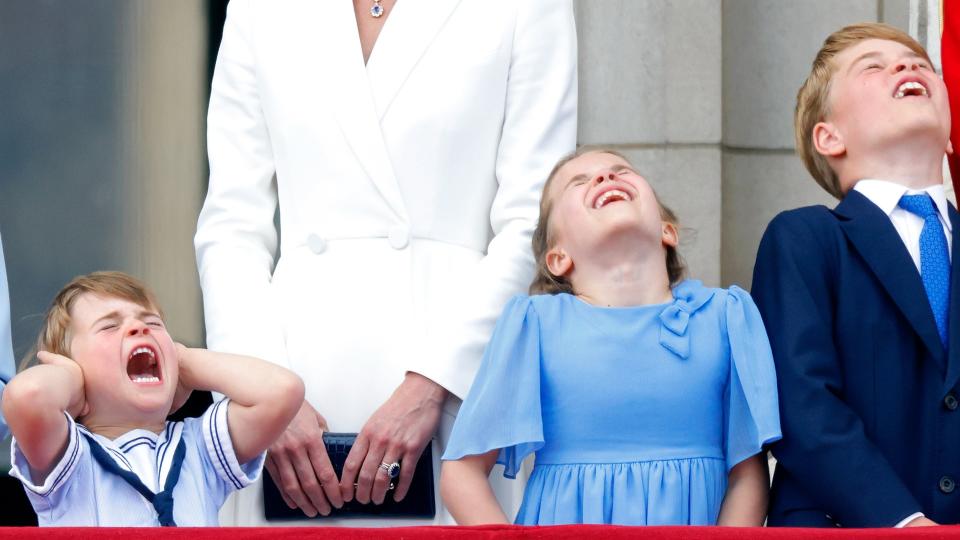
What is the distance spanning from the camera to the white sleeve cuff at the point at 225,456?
3.23 meters

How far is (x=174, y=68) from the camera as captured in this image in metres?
5.47

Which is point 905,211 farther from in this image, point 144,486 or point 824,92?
point 144,486

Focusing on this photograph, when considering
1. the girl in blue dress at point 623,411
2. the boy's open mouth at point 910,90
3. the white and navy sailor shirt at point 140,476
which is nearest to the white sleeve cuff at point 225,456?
the white and navy sailor shirt at point 140,476

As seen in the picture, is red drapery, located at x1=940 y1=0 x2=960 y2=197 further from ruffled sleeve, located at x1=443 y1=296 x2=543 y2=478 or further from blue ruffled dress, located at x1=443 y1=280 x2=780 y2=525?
ruffled sleeve, located at x1=443 y1=296 x2=543 y2=478

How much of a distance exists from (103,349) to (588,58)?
2.13 m

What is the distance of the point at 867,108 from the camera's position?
3465 millimetres

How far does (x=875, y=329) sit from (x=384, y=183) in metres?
1.01

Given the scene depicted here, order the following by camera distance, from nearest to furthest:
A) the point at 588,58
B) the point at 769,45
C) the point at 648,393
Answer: the point at 648,393
the point at 588,58
the point at 769,45

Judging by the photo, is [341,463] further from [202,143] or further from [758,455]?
[202,143]

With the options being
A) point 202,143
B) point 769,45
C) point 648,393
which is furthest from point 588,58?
point 648,393

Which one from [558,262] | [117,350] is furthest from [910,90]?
[117,350]

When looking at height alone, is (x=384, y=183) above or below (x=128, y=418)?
above

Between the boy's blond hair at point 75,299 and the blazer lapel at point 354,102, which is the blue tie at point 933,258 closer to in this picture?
the blazer lapel at point 354,102

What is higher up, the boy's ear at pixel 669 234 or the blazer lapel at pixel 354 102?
the blazer lapel at pixel 354 102
